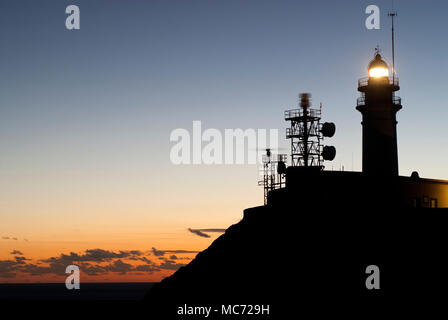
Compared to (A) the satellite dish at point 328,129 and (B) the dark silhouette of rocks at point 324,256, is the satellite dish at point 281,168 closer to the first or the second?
(A) the satellite dish at point 328,129

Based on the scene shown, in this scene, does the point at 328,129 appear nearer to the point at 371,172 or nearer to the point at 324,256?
the point at 371,172

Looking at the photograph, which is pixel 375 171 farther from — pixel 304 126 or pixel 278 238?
pixel 278 238

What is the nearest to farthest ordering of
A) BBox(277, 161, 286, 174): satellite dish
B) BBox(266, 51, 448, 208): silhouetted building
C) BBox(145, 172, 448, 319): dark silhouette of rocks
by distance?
BBox(145, 172, 448, 319): dark silhouette of rocks, BBox(266, 51, 448, 208): silhouetted building, BBox(277, 161, 286, 174): satellite dish

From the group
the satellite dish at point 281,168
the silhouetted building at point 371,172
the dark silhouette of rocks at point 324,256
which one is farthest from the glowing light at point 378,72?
the dark silhouette of rocks at point 324,256

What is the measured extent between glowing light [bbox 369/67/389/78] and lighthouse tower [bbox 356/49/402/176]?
64 cm

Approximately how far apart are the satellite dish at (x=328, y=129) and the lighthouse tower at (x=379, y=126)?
2715 mm

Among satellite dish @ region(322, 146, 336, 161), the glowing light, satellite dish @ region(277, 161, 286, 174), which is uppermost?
the glowing light

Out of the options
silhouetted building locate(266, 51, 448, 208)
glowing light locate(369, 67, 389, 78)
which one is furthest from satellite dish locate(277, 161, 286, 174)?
glowing light locate(369, 67, 389, 78)

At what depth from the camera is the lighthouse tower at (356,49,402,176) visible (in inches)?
2137

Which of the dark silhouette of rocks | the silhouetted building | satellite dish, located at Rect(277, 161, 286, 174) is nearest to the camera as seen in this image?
the dark silhouette of rocks

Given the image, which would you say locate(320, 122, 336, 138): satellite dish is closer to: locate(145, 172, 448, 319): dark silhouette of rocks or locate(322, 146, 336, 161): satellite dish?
locate(322, 146, 336, 161): satellite dish

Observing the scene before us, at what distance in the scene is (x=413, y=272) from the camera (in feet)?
126

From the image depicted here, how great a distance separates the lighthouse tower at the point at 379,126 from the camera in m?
54.3

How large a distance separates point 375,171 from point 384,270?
55.9ft
